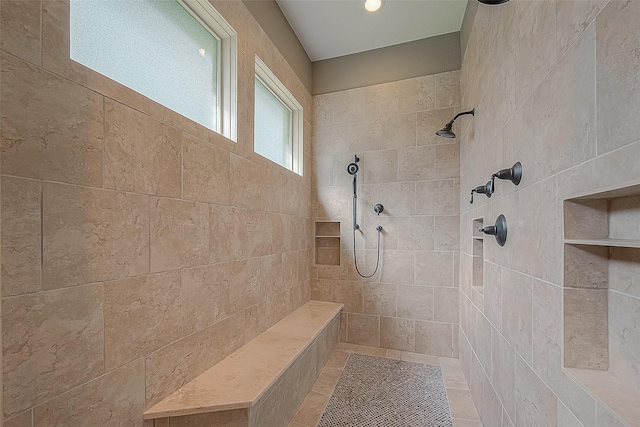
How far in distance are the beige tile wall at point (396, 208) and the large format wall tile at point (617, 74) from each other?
207 centimetres

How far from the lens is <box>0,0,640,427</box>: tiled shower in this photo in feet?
2.49

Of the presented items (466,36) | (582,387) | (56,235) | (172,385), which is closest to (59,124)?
(56,235)

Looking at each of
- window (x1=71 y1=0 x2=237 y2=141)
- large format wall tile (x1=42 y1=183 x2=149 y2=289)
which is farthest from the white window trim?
large format wall tile (x1=42 y1=183 x2=149 y2=289)

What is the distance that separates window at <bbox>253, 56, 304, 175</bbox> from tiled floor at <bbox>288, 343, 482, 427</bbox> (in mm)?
1981

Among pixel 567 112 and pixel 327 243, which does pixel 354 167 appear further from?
pixel 567 112

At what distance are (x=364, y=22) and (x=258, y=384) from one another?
309 centimetres

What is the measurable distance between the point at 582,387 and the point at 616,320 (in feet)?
0.72

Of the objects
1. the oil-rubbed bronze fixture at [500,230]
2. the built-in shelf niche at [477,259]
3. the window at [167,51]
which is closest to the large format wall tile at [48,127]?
the window at [167,51]

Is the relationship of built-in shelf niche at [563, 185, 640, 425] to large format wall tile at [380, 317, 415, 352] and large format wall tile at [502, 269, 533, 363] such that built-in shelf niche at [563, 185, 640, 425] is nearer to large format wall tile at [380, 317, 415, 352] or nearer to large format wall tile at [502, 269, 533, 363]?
large format wall tile at [502, 269, 533, 363]

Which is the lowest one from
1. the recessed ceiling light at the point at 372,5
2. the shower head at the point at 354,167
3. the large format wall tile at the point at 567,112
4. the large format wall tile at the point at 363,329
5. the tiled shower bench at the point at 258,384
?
the large format wall tile at the point at 363,329

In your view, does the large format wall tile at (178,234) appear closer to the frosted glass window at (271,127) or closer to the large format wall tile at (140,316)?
the large format wall tile at (140,316)

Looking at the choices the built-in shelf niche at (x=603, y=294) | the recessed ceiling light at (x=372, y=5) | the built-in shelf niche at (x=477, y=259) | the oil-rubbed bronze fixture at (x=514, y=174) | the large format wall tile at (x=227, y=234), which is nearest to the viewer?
the built-in shelf niche at (x=603, y=294)

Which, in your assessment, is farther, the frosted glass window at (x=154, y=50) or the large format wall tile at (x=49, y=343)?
the frosted glass window at (x=154, y=50)

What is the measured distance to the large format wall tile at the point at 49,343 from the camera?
2.59ft
